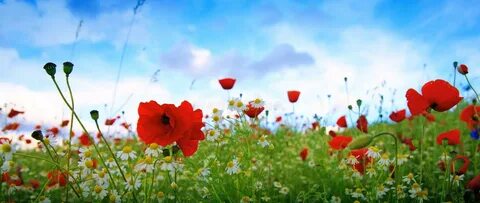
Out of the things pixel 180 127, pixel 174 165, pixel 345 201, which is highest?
pixel 180 127

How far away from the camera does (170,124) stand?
7.25 feet

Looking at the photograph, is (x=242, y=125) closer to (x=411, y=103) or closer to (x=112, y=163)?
(x=112, y=163)

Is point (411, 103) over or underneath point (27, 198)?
over

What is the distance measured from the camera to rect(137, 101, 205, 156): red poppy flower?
2.19 meters

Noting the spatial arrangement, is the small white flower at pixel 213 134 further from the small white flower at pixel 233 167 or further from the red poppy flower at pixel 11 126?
the red poppy flower at pixel 11 126

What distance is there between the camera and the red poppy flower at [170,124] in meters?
2.19

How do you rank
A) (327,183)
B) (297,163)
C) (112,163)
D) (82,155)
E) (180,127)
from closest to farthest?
(180,127) → (82,155) → (112,163) → (327,183) → (297,163)

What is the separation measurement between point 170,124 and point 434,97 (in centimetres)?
133

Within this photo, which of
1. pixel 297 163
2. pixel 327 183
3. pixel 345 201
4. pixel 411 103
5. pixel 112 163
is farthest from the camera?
pixel 297 163

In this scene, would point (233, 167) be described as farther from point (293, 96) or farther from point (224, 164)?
point (293, 96)

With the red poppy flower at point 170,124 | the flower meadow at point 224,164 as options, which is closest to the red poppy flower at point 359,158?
the flower meadow at point 224,164

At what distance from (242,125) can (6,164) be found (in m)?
1.38

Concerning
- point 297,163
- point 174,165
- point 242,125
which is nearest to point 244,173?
point 242,125

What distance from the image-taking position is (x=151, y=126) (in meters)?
2.24
